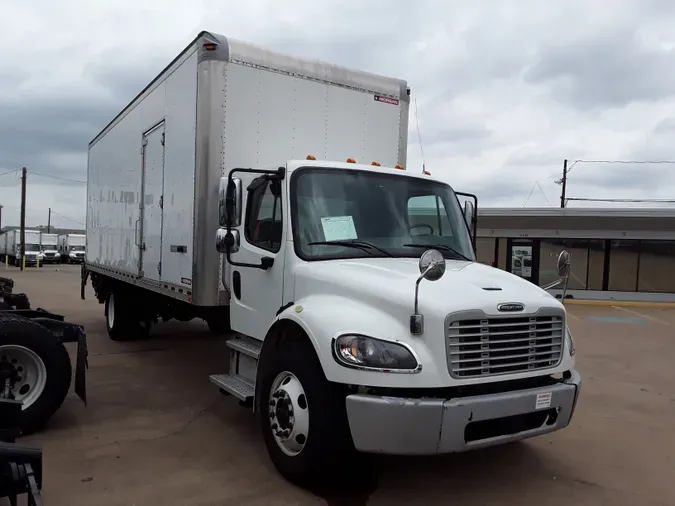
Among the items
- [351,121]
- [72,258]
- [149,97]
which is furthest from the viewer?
[72,258]

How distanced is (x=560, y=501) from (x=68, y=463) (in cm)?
367

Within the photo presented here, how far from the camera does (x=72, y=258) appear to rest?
54.2m

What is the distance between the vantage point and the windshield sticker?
4520mm

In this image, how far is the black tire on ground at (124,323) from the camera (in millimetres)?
9602

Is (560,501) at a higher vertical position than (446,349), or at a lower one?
lower

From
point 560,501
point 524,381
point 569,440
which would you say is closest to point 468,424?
point 524,381

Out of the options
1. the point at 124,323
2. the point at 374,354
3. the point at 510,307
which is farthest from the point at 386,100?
the point at 124,323

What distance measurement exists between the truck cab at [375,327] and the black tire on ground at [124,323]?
16.6 ft

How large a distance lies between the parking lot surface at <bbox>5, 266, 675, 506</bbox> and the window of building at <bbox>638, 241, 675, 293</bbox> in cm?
1575

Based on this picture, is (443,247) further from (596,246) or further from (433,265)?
(596,246)

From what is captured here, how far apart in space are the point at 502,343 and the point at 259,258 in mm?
2159

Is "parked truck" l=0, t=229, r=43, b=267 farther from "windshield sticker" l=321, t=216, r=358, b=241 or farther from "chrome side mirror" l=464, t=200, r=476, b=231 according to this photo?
"windshield sticker" l=321, t=216, r=358, b=241

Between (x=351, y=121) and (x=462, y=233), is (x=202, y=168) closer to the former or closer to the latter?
(x=351, y=121)

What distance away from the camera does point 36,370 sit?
5.07m
